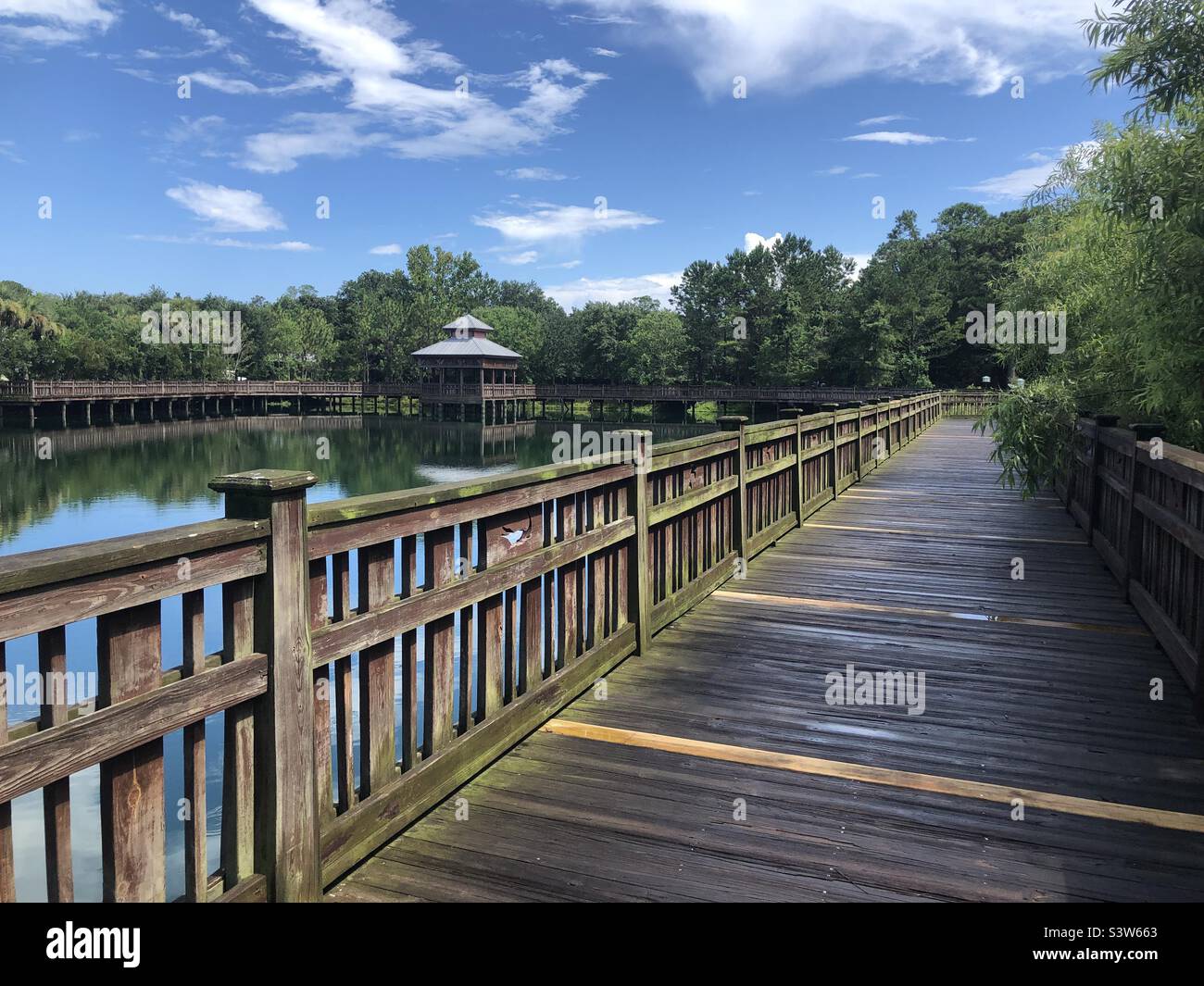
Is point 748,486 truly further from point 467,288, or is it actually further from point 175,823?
point 467,288

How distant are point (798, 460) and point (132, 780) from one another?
844 cm

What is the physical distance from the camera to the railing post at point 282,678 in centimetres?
253

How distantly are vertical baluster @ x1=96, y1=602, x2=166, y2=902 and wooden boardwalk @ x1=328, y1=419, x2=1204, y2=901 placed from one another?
70 centimetres

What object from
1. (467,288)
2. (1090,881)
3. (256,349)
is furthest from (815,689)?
(467,288)

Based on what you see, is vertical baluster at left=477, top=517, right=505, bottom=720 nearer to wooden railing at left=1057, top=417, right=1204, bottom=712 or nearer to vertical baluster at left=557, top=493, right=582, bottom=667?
vertical baluster at left=557, top=493, right=582, bottom=667

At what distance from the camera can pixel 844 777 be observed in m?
3.71

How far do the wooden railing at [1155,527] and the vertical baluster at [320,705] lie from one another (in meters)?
3.97

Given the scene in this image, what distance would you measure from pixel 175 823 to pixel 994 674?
8.81 meters

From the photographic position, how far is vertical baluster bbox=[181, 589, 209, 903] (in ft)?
7.64

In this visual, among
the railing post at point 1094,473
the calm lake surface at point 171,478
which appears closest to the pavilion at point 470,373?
the calm lake surface at point 171,478

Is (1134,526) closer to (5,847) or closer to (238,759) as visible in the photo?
(238,759)

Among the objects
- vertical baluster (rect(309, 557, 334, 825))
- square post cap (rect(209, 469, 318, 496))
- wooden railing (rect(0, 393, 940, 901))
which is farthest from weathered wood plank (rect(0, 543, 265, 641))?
vertical baluster (rect(309, 557, 334, 825))

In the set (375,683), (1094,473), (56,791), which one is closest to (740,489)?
(1094,473)
